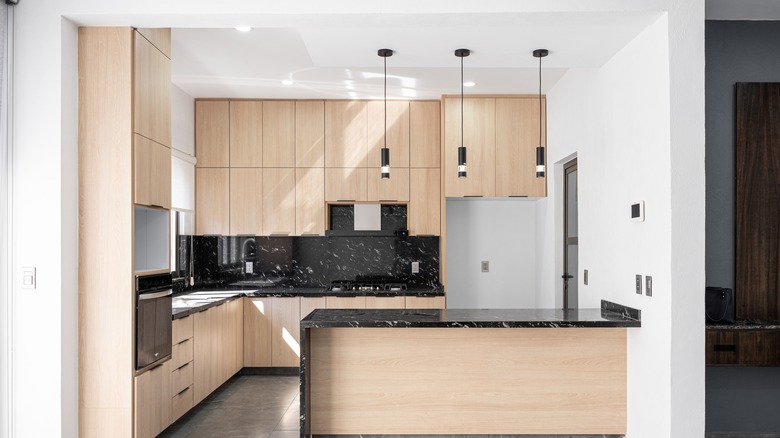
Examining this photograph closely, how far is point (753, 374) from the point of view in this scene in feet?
11.4

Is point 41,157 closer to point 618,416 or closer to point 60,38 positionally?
point 60,38

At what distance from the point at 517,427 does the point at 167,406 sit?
2257 millimetres

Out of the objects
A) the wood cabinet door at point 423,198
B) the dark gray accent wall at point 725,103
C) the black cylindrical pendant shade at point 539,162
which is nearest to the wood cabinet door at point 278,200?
the wood cabinet door at point 423,198

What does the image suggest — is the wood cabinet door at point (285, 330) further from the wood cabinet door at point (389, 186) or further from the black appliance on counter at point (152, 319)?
the black appliance on counter at point (152, 319)

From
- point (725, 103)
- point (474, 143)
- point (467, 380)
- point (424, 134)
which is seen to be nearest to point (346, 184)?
point (424, 134)

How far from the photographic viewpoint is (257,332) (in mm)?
5363

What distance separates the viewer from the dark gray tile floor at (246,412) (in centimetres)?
385

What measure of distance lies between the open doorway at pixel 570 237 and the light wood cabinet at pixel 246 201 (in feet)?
9.67

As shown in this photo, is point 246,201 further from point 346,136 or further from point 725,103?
point 725,103

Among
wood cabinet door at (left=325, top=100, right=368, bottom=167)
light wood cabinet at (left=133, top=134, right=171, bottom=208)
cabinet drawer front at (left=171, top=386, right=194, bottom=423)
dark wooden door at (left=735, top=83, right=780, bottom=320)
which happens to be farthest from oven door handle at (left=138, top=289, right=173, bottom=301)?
dark wooden door at (left=735, top=83, right=780, bottom=320)

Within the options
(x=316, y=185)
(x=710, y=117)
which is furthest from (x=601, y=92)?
(x=316, y=185)

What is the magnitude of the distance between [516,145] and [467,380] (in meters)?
2.80

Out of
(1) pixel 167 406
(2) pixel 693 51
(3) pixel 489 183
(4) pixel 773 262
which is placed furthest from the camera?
(3) pixel 489 183

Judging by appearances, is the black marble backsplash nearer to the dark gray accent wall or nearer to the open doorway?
the open doorway
